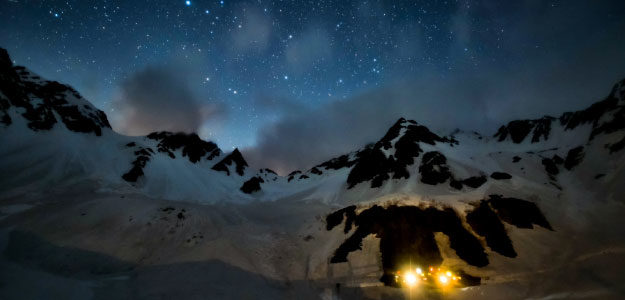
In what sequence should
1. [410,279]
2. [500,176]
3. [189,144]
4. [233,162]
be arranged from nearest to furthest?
[410,279] < [500,176] < [233,162] < [189,144]

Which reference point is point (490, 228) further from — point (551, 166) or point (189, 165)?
point (189, 165)

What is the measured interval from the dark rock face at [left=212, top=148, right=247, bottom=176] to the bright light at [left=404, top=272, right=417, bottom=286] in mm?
84874

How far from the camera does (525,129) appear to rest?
107 meters

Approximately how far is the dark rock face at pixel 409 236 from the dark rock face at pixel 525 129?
8902cm

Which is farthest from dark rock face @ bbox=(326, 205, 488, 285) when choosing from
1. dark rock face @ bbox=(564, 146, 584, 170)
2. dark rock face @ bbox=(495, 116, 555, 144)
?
dark rock face @ bbox=(495, 116, 555, 144)

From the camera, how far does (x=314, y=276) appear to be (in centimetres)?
2594

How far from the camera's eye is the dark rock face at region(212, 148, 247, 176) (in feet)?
Result: 330

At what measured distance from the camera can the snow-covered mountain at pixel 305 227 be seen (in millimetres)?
21391

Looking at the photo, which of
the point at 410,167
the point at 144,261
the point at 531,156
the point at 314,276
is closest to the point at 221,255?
the point at 144,261

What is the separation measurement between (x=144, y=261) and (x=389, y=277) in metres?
23.6

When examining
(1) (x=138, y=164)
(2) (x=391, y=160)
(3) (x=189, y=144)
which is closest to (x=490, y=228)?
(2) (x=391, y=160)

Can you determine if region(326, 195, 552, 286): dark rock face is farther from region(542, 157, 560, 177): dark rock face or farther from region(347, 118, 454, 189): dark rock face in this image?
region(542, 157, 560, 177): dark rock face

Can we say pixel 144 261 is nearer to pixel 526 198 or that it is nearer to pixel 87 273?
pixel 87 273

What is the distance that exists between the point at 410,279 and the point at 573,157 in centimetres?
5567
